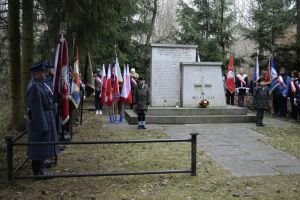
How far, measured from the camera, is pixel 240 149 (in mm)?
10414

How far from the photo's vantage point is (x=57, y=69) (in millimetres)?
8547

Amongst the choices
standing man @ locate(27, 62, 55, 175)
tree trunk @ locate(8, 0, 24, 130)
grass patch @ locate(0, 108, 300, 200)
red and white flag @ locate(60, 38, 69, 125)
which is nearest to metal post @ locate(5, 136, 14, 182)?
grass patch @ locate(0, 108, 300, 200)

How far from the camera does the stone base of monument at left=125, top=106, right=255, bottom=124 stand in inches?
600

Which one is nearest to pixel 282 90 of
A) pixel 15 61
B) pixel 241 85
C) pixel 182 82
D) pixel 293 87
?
pixel 293 87

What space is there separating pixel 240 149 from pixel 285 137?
2.42 meters

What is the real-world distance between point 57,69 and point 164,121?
23.8ft

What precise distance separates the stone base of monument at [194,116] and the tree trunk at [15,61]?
4.07m

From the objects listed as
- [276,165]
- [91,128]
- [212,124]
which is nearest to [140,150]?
[276,165]

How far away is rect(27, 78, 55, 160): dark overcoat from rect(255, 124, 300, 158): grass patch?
5.74 m

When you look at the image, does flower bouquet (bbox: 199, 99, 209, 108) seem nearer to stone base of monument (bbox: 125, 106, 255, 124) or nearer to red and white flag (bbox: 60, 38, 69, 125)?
stone base of monument (bbox: 125, 106, 255, 124)

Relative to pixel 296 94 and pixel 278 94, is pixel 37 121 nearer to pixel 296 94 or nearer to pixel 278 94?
pixel 296 94

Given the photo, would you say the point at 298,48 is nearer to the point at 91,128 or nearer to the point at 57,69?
the point at 91,128

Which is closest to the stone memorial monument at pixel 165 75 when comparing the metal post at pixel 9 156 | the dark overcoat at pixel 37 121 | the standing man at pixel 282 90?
Answer: the standing man at pixel 282 90

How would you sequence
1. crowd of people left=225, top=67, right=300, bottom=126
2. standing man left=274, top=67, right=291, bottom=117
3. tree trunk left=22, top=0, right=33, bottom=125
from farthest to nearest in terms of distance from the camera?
standing man left=274, top=67, right=291, bottom=117 < crowd of people left=225, top=67, right=300, bottom=126 < tree trunk left=22, top=0, right=33, bottom=125
